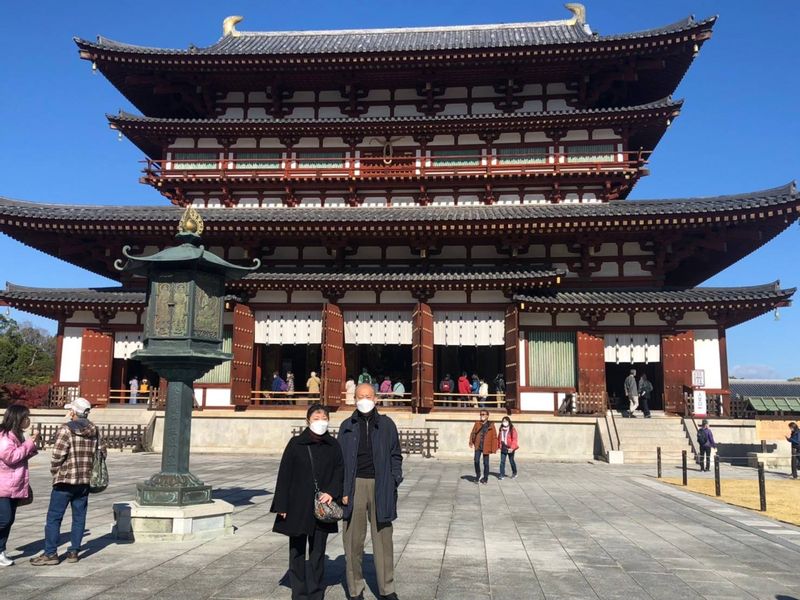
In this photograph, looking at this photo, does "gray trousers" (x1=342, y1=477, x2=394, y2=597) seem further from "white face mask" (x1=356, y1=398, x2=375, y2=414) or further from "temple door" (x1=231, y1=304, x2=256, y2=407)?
"temple door" (x1=231, y1=304, x2=256, y2=407)

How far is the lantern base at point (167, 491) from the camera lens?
26.1 ft

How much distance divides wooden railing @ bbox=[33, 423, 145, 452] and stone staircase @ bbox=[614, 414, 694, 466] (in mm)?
15969

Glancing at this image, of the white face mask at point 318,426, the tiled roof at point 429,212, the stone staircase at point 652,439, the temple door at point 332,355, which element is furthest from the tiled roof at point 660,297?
the white face mask at point 318,426

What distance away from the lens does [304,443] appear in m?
5.47

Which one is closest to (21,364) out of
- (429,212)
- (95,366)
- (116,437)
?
(95,366)

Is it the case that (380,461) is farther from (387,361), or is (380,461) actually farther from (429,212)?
(387,361)

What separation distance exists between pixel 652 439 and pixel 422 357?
8054 mm

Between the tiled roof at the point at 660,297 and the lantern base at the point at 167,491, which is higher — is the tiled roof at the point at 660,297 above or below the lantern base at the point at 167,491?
above

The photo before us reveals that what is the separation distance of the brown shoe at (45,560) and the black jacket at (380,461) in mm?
3692

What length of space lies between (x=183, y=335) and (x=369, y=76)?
64.4 feet

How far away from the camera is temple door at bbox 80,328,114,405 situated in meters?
21.6

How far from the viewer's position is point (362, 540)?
18.9 ft

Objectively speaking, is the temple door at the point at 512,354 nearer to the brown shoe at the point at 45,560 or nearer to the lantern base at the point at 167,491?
the lantern base at the point at 167,491

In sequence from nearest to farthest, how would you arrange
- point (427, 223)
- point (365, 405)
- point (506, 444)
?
point (365, 405), point (506, 444), point (427, 223)
